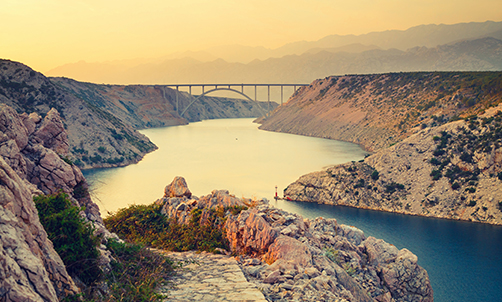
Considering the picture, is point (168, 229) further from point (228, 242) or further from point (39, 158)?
point (39, 158)

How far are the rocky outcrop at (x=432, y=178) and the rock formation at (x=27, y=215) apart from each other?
28.0 m

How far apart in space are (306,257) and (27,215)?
21.9ft

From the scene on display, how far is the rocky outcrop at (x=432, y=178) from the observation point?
32344 millimetres

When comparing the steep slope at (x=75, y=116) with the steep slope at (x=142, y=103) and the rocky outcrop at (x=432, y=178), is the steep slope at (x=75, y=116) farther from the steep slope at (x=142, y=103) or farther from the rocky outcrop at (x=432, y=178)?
the rocky outcrop at (x=432, y=178)

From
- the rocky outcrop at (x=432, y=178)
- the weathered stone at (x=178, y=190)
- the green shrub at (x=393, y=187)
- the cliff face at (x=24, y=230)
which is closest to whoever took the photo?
the cliff face at (x=24, y=230)

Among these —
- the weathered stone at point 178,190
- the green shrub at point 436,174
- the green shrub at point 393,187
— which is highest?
the weathered stone at point 178,190

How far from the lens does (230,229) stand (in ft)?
43.2

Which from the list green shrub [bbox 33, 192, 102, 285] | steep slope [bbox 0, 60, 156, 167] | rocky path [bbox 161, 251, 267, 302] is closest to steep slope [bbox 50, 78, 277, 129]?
steep slope [bbox 0, 60, 156, 167]

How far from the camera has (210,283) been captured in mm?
9578

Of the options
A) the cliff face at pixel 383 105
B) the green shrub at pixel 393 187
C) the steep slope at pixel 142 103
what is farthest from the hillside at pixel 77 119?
the cliff face at pixel 383 105

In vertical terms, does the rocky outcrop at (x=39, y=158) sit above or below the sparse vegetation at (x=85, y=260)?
above

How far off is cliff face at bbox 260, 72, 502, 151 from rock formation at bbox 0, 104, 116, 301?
5025 cm

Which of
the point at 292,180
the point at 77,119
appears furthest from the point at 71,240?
the point at 77,119

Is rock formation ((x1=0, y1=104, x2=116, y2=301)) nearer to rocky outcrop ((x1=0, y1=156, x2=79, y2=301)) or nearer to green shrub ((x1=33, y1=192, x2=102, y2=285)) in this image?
rocky outcrop ((x1=0, y1=156, x2=79, y2=301))
